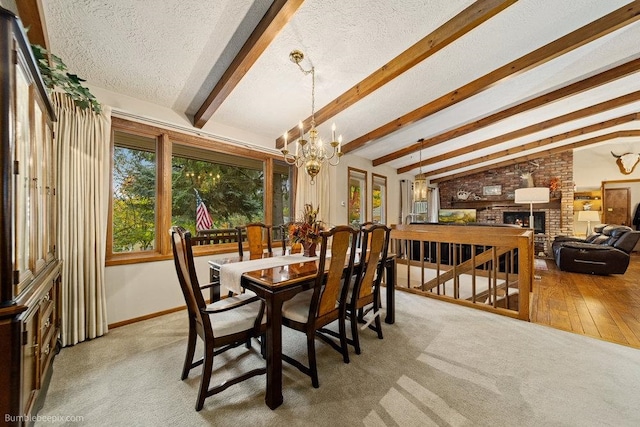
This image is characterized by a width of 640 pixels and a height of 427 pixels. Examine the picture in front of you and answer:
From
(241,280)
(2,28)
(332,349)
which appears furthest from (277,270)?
(2,28)

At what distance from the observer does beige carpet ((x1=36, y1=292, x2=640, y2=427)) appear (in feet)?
4.65

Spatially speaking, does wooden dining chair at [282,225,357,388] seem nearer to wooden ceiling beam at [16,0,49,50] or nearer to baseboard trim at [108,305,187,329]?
baseboard trim at [108,305,187,329]

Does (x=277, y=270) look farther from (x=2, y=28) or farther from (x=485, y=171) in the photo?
(x=485, y=171)

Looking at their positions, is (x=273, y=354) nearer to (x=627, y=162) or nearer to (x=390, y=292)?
(x=390, y=292)

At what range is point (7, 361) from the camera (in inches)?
38.4

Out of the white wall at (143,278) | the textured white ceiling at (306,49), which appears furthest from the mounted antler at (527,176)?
the white wall at (143,278)

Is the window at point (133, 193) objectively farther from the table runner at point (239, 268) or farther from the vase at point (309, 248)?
the vase at point (309, 248)

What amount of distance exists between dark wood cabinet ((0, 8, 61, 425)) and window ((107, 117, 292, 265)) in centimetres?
124

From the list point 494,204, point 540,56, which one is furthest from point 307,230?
point 494,204

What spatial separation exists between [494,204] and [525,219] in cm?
93

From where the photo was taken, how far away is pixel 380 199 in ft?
21.4

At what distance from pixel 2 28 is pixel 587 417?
11.3 feet

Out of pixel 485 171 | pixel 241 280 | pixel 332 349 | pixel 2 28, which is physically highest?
pixel 485 171

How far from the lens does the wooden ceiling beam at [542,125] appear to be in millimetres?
4008
